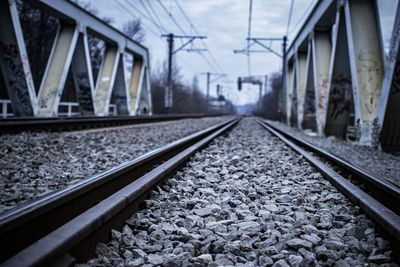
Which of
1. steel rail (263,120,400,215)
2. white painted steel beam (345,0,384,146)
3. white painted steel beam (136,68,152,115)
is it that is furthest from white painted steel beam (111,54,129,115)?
steel rail (263,120,400,215)

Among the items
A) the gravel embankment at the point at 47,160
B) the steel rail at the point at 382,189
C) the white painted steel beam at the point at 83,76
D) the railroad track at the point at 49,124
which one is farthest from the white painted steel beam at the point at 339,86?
the white painted steel beam at the point at 83,76

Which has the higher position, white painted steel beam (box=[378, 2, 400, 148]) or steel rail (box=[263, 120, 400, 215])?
white painted steel beam (box=[378, 2, 400, 148])

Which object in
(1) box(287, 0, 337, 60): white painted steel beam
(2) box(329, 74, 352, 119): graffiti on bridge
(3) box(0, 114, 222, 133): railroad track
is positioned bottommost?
(3) box(0, 114, 222, 133): railroad track

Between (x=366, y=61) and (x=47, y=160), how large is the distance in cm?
810

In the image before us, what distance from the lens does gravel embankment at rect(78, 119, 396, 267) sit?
6.15 ft

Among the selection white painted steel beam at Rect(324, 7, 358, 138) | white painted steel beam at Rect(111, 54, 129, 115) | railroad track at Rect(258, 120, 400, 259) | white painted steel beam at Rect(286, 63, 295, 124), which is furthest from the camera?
white painted steel beam at Rect(286, 63, 295, 124)

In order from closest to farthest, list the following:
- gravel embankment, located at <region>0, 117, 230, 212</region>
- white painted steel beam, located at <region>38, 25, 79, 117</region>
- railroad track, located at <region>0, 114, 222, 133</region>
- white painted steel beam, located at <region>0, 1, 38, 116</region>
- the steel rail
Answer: the steel rail, gravel embankment, located at <region>0, 117, 230, 212</region>, railroad track, located at <region>0, 114, 222, 133</region>, white painted steel beam, located at <region>0, 1, 38, 116</region>, white painted steel beam, located at <region>38, 25, 79, 117</region>

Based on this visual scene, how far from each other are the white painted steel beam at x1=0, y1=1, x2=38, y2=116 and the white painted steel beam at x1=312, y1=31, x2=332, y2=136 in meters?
10.5

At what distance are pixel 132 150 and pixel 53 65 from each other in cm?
910

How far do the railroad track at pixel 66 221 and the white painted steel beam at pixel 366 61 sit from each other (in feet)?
25.0

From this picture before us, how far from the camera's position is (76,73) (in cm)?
1669

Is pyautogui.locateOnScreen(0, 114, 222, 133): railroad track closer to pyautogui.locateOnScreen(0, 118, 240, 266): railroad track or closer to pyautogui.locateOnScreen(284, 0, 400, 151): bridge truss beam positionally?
pyautogui.locateOnScreen(0, 118, 240, 266): railroad track

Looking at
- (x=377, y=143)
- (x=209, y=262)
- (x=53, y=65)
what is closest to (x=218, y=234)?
(x=209, y=262)

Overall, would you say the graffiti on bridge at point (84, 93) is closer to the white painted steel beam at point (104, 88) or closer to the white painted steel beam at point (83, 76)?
the white painted steel beam at point (83, 76)
